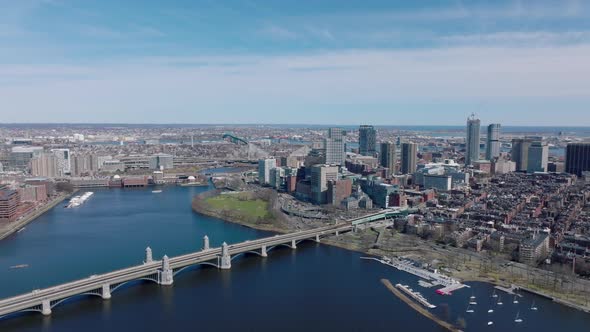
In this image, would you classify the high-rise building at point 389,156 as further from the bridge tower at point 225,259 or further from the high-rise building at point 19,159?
the high-rise building at point 19,159

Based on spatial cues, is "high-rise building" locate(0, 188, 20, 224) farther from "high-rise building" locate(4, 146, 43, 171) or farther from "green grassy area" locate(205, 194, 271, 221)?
"high-rise building" locate(4, 146, 43, 171)

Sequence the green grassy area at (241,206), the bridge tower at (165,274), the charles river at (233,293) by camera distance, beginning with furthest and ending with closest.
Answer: the green grassy area at (241,206) → the bridge tower at (165,274) → the charles river at (233,293)

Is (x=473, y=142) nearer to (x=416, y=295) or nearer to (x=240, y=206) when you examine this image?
(x=240, y=206)

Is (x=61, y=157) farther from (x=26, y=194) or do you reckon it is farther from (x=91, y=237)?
(x=91, y=237)

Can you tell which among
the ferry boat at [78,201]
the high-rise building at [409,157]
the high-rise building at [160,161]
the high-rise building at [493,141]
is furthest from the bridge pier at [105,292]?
the high-rise building at [493,141]

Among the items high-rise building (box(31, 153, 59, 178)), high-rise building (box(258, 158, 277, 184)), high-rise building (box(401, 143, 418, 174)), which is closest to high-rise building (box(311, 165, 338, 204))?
high-rise building (box(258, 158, 277, 184))

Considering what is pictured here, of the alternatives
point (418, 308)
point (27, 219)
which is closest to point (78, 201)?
point (27, 219)
